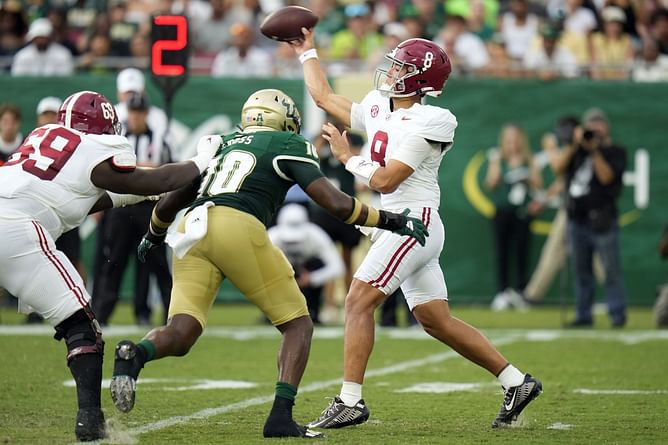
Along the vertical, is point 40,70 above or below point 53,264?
above

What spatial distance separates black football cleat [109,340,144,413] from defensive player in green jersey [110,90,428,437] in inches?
6.2

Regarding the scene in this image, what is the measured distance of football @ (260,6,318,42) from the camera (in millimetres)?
7094

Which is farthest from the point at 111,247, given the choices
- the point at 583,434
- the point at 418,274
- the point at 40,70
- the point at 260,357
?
the point at 583,434

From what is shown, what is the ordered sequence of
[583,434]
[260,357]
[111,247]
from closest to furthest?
[583,434] → [260,357] → [111,247]

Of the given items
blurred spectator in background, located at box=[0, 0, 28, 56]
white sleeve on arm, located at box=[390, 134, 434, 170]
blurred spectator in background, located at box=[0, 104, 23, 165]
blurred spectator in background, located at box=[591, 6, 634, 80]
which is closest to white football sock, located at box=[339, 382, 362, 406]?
white sleeve on arm, located at box=[390, 134, 434, 170]

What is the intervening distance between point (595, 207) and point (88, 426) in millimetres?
7697

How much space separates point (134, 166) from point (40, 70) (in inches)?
357

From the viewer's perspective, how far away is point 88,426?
562 centimetres

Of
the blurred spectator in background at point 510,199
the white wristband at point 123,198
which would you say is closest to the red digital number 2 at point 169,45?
the blurred spectator in background at point 510,199

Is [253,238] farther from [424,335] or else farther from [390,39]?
[390,39]

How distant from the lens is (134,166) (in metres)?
5.79

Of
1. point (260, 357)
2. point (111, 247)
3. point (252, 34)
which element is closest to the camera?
point (260, 357)

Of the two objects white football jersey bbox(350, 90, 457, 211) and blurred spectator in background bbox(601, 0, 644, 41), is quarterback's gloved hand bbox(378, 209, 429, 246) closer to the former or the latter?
white football jersey bbox(350, 90, 457, 211)

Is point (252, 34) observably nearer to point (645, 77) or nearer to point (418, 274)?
point (645, 77)
